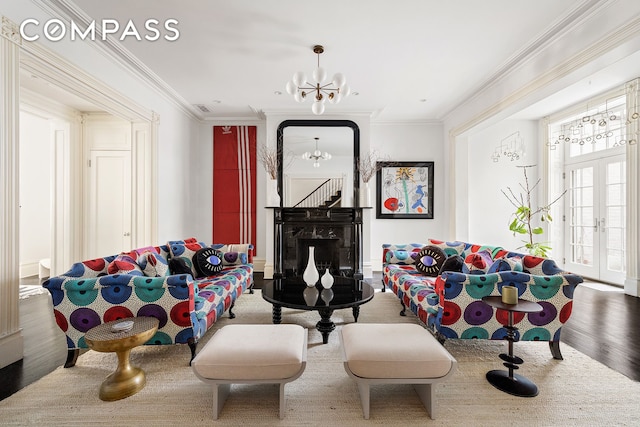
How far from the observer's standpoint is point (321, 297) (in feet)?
8.99

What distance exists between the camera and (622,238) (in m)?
4.59

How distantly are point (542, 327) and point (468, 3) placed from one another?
2.83 m

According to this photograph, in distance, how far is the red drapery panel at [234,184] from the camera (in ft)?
19.1

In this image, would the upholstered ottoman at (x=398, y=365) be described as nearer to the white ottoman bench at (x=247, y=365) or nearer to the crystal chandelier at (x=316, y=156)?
the white ottoman bench at (x=247, y=365)

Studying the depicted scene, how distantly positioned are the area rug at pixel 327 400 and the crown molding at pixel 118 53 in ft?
Result: 10.0

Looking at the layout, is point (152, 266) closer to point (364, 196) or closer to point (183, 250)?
point (183, 250)

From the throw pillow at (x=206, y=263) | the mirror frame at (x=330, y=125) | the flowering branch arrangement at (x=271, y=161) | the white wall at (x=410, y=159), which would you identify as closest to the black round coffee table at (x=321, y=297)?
the throw pillow at (x=206, y=263)

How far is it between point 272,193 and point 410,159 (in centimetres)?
289

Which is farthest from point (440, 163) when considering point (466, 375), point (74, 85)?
point (74, 85)

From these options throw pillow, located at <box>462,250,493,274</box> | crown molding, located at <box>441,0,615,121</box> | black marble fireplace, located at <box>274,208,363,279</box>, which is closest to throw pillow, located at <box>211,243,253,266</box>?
black marble fireplace, located at <box>274,208,363,279</box>

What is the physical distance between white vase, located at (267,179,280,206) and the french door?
5436 millimetres

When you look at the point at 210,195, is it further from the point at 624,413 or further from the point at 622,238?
the point at 622,238

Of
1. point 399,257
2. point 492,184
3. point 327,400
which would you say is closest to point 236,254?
point 399,257

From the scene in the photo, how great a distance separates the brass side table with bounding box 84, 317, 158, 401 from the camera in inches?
71.6
